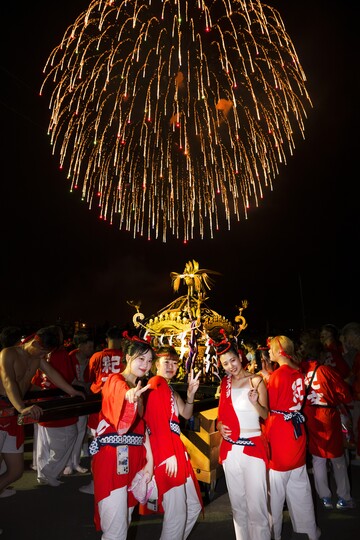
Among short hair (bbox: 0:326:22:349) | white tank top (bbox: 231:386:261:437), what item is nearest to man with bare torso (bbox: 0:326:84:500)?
short hair (bbox: 0:326:22:349)

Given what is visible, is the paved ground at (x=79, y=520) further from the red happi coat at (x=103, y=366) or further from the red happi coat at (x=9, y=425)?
the red happi coat at (x=103, y=366)

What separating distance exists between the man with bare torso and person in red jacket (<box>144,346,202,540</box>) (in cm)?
146

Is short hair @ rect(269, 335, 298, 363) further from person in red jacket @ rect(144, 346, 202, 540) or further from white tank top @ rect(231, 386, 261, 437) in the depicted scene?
person in red jacket @ rect(144, 346, 202, 540)

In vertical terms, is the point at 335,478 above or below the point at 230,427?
below

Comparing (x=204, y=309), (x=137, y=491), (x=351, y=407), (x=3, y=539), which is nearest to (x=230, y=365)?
(x=137, y=491)

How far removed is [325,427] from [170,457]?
7.98ft

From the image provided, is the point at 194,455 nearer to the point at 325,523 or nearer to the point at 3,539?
the point at 325,523

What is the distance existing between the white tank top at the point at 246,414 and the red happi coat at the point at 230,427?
0.11ft

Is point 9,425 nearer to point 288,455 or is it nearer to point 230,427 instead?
point 230,427

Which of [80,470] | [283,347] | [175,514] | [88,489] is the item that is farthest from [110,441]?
[80,470]

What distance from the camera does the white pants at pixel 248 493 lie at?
9.66ft

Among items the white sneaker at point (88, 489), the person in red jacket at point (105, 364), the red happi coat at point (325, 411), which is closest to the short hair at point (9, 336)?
the person in red jacket at point (105, 364)

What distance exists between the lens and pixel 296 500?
3475mm

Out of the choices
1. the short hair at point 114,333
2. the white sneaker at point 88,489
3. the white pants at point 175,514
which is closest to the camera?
the white pants at point 175,514
